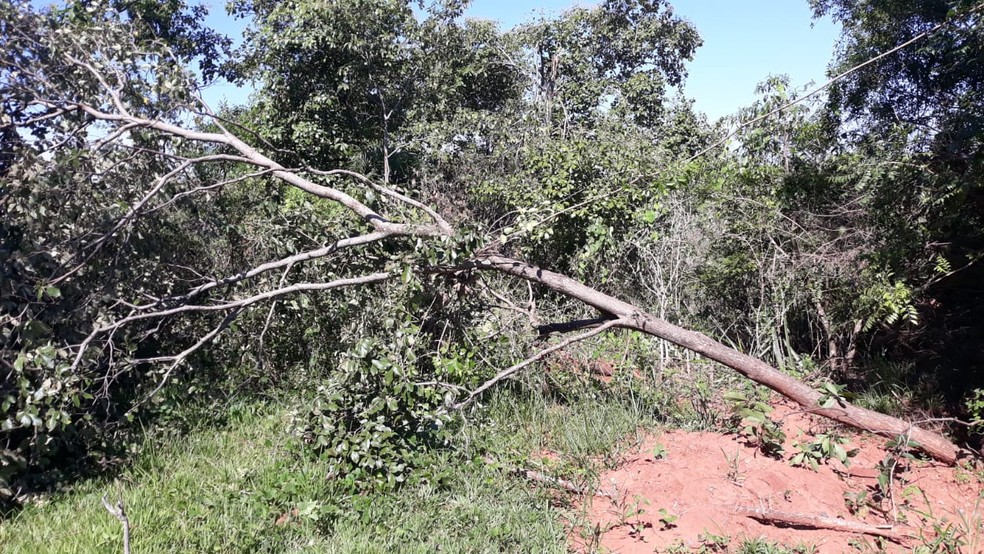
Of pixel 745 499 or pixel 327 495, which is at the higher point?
pixel 327 495

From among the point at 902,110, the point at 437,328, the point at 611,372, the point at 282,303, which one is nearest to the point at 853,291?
the point at 902,110

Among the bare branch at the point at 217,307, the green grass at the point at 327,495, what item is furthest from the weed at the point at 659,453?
the bare branch at the point at 217,307

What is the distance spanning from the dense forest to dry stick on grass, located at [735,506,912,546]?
0.63m

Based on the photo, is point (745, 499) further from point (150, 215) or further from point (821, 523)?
point (150, 215)

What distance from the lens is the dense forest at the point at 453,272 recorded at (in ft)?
12.6

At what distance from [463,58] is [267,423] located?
955 cm

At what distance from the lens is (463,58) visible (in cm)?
1254

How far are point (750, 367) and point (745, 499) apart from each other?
2.51 ft

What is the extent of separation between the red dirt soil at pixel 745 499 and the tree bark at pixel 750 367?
0.75 feet

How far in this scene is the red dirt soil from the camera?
3344mm

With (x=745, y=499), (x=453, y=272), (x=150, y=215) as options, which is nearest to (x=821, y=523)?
(x=745, y=499)

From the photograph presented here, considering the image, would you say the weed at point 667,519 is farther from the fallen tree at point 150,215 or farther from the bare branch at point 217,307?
the bare branch at point 217,307

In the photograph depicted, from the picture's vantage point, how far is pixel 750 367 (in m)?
3.90

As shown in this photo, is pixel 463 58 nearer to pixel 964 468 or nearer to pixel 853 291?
pixel 853 291
